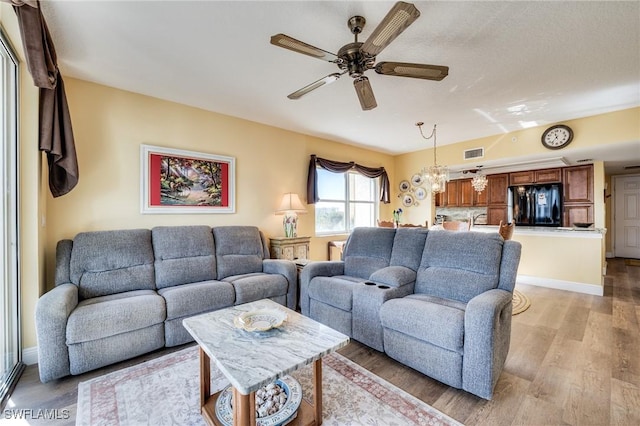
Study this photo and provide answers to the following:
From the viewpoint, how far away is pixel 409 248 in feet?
9.08

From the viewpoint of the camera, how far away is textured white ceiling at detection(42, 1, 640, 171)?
183 centimetres

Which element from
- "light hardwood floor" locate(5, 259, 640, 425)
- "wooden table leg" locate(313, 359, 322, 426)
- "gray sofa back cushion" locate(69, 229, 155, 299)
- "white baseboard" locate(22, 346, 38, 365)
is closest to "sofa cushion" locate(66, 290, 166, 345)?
"gray sofa back cushion" locate(69, 229, 155, 299)

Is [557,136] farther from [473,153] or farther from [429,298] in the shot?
[429,298]

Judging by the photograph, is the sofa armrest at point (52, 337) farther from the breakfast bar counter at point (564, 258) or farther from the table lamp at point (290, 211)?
the breakfast bar counter at point (564, 258)

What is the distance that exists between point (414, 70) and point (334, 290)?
1.95m

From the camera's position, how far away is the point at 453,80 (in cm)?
276

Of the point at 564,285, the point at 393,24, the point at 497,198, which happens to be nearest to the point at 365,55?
the point at 393,24

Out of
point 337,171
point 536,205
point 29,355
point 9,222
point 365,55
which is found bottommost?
point 29,355

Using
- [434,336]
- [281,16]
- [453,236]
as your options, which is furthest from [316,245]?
[281,16]

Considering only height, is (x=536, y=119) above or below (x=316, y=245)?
above

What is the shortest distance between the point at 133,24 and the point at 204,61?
56 centimetres

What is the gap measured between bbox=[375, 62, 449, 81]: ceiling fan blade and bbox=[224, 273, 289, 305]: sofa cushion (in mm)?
2265

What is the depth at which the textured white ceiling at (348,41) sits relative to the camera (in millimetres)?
1827

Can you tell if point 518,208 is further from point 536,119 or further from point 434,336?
point 434,336
